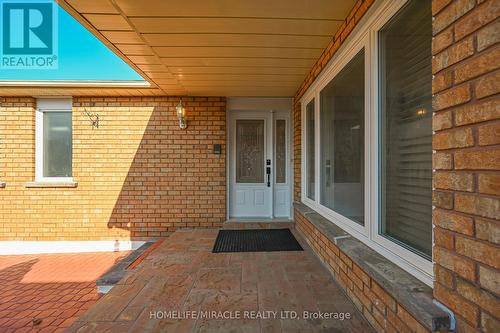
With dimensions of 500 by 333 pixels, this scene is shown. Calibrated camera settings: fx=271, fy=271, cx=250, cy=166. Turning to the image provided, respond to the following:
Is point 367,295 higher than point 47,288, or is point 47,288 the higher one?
point 367,295

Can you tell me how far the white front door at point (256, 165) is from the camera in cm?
466

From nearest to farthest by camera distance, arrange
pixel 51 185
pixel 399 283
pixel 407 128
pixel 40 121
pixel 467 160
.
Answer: pixel 467 160, pixel 399 283, pixel 407 128, pixel 51 185, pixel 40 121

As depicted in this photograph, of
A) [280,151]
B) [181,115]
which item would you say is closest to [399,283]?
[280,151]

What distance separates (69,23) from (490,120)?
4696 millimetres

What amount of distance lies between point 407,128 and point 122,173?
4.16m

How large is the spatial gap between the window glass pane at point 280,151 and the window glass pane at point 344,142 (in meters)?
1.58

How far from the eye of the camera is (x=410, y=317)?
1292 mm

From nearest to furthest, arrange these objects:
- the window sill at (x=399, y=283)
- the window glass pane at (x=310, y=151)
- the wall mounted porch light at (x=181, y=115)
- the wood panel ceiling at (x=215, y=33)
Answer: the window sill at (x=399, y=283) → the wood panel ceiling at (x=215, y=33) → the window glass pane at (x=310, y=151) → the wall mounted porch light at (x=181, y=115)

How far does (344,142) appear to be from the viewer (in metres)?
2.50

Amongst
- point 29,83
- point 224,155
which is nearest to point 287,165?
point 224,155

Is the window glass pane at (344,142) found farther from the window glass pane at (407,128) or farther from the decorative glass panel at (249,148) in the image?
the decorative glass panel at (249,148)

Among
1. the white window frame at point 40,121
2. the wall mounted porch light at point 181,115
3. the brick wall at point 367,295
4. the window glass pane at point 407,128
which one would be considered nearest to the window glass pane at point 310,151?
the brick wall at point 367,295

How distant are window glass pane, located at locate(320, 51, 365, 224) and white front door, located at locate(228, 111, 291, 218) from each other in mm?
1587

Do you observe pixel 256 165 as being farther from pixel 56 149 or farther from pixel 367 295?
pixel 56 149
